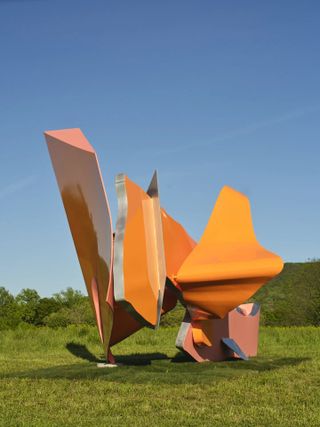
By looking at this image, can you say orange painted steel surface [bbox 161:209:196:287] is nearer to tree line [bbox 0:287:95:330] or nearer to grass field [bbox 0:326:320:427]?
grass field [bbox 0:326:320:427]

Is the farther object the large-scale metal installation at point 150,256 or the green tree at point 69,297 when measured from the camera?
the green tree at point 69,297

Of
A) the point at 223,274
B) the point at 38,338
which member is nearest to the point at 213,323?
the point at 223,274

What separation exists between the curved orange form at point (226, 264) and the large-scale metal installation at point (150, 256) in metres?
0.02

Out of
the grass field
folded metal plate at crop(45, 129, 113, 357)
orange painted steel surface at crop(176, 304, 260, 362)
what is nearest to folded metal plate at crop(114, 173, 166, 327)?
folded metal plate at crop(45, 129, 113, 357)

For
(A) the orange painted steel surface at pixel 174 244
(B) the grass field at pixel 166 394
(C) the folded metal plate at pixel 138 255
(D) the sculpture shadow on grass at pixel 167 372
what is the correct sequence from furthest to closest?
1. (A) the orange painted steel surface at pixel 174 244
2. (D) the sculpture shadow on grass at pixel 167 372
3. (C) the folded metal plate at pixel 138 255
4. (B) the grass field at pixel 166 394

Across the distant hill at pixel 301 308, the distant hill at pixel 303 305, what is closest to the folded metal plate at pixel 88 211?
the distant hill at pixel 301 308

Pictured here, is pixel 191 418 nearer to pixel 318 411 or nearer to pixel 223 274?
pixel 318 411

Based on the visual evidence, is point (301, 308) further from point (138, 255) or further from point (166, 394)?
point (166, 394)

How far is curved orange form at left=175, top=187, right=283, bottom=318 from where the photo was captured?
11.4 metres

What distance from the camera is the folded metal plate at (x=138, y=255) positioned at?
10148 mm

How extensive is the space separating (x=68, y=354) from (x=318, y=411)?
11734 mm

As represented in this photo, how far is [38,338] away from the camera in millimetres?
20953

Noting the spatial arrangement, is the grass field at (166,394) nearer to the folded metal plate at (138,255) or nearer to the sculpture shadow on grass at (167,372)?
the sculpture shadow on grass at (167,372)

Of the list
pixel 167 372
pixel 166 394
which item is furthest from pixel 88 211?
pixel 166 394
